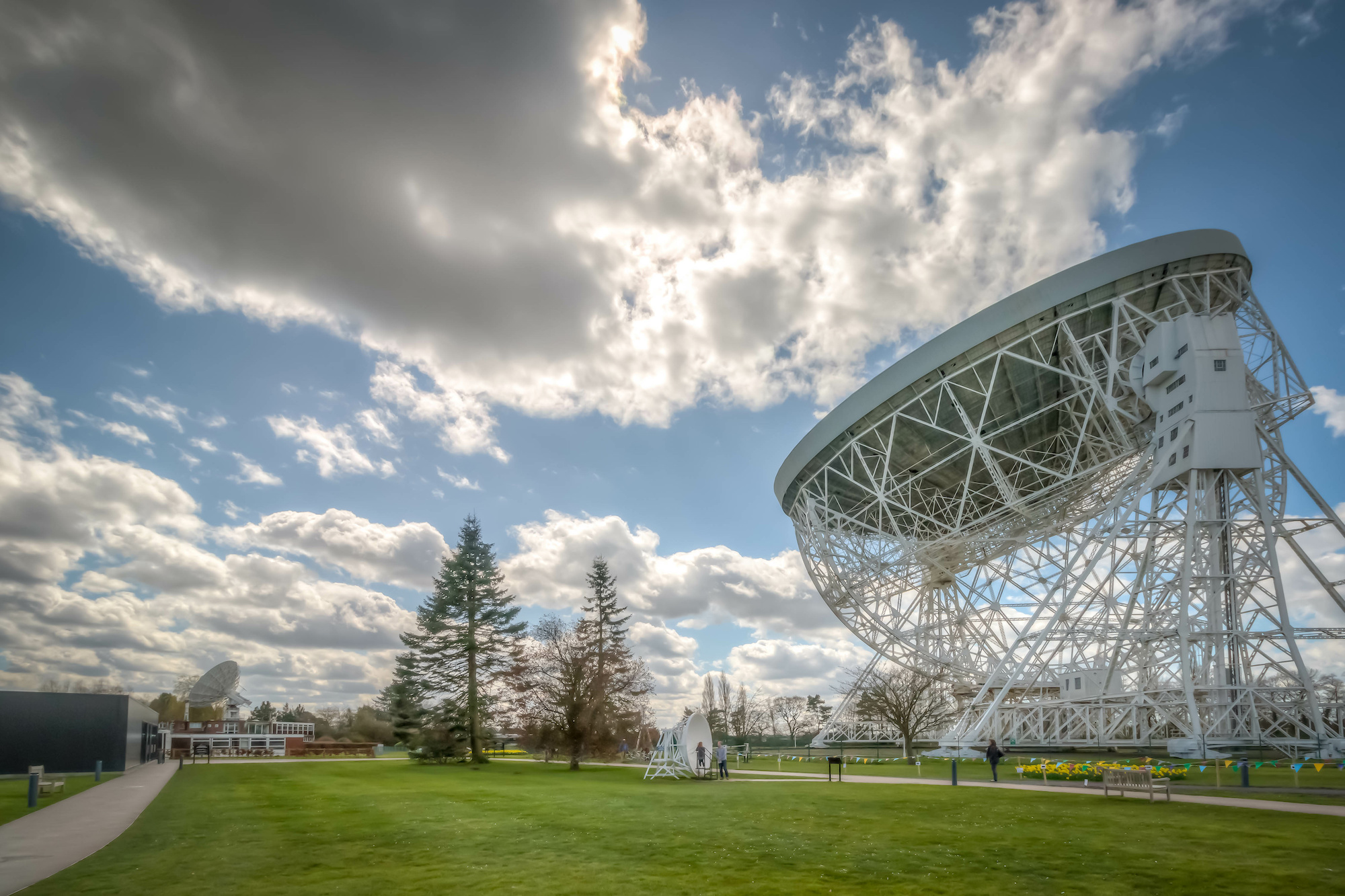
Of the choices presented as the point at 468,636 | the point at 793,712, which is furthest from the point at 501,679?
the point at 793,712

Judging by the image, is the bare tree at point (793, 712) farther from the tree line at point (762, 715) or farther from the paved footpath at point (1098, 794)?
the paved footpath at point (1098, 794)

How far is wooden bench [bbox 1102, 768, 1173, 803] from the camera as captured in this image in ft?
44.2

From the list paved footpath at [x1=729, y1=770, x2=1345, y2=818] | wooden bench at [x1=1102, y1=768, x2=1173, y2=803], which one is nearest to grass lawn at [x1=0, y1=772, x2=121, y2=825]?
paved footpath at [x1=729, y1=770, x2=1345, y2=818]

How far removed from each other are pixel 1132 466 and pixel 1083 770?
13524 mm

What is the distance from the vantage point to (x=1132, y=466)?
91.1 feet

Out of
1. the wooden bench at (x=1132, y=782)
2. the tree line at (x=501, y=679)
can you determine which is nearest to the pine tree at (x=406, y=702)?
the tree line at (x=501, y=679)

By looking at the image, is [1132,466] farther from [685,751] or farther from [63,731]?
[63,731]

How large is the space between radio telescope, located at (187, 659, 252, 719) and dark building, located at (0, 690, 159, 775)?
1036 inches

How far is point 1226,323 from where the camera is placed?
70.6 feet

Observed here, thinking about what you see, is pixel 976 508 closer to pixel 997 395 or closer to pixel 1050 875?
pixel 997 395

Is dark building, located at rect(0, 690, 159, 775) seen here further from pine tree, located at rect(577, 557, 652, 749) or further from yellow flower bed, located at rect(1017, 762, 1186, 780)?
yellow flower bed, located at rect(1017, 762, 1186, 780)

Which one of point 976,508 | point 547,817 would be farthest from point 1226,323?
point 547,817

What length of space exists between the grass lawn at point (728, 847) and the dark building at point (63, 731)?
19.9 metres

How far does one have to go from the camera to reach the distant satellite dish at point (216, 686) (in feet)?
188
